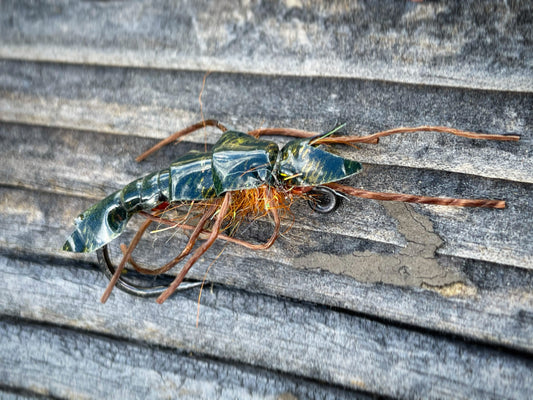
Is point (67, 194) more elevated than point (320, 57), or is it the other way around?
point (320, 57)

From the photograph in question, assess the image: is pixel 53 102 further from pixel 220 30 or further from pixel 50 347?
pixel 50 347

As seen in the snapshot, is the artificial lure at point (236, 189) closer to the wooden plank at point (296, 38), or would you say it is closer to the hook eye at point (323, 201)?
the hook eye at point (323, 201)

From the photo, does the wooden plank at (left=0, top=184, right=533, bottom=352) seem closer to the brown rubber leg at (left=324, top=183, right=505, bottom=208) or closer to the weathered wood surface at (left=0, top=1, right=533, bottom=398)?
the weathered wood surface at (left=0, top=1, right=533, bottom=398)

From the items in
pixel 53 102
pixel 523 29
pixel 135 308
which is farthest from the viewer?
pixel 53 102

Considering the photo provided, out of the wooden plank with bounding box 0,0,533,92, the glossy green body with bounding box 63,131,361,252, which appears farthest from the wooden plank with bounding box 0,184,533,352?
the wooden plank with bounding box 0,0,533,92

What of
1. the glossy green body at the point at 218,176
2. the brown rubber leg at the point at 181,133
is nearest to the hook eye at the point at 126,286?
the glossy green body at the point at 218,176

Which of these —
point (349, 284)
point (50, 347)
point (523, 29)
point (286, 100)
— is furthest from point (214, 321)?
point (523, 29)
